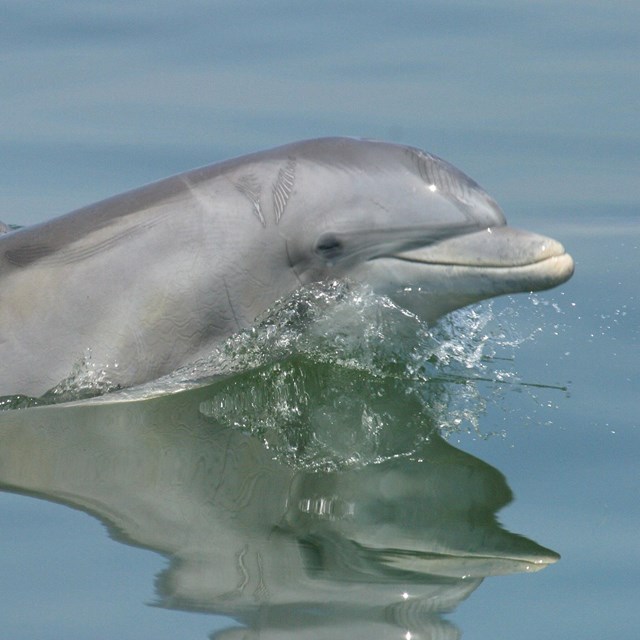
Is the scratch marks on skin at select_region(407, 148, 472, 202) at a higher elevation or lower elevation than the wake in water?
higher

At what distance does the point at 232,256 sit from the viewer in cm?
870

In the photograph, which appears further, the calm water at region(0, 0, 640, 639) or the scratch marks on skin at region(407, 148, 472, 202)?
the scratch marks on skin at region(407, 148, 472, 202)

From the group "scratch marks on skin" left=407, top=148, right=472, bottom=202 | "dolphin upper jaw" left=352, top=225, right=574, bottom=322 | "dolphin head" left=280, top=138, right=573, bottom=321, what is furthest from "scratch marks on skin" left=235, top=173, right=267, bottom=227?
"scratch marks on skin" left=407, top=148, right=472, bottom=202

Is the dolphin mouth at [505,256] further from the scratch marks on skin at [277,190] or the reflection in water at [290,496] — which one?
the reflection in water at [290,496]

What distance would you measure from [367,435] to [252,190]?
4.90 ft

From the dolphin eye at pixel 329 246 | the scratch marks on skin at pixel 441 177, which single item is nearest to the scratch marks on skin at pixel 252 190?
the dolphin eye at pixel 329 246

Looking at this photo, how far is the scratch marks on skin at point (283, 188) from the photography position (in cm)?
869

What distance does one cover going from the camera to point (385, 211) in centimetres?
865

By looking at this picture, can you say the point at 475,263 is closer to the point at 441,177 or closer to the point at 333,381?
the point at 441,177

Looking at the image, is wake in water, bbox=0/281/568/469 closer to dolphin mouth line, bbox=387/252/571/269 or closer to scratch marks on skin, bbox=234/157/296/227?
dolphin mouth line, bbox=387/252/571/269

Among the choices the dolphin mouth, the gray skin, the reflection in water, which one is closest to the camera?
the reflection in water

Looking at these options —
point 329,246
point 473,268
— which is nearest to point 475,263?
point 473,268

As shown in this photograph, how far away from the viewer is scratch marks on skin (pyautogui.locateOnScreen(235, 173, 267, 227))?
8.69 metres

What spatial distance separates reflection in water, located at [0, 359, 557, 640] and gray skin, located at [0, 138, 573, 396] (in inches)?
14.2
